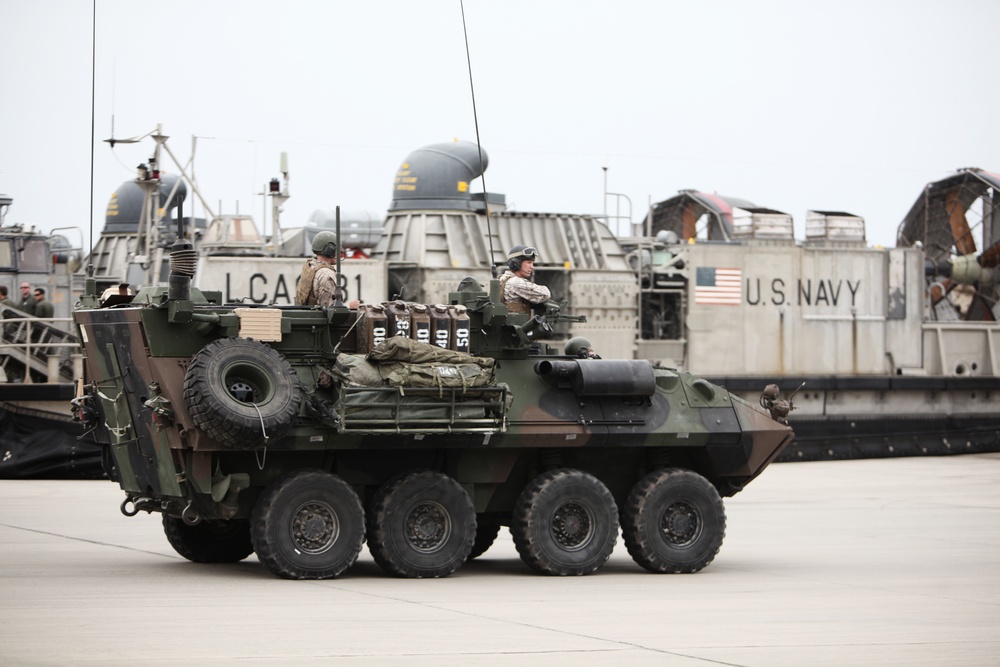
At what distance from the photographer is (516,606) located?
9805 millimetres

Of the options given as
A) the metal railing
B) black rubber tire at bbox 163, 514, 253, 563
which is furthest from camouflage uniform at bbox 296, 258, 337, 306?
the metal railing

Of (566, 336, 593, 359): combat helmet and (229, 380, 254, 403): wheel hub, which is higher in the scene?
(566, 336, 593, 359): combat helmet

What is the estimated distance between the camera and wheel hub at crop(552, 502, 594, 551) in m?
11.7

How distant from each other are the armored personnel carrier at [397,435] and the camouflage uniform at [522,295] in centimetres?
21

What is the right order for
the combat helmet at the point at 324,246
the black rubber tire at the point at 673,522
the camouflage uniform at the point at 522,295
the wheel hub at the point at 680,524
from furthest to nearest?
the camouflage uniform at the point at 522,295 → the combat helmet at the point at 324,246 → the wheel hub at the point at 680,524 → the black rubber tire at the point at 673,522

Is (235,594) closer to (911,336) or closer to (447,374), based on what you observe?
(447,374)

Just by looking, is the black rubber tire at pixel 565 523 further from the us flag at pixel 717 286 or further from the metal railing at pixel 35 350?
the us flag at pixel 717 286

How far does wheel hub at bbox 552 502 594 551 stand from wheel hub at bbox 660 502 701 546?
636mm

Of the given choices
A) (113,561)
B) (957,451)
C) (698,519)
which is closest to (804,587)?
(698,519)

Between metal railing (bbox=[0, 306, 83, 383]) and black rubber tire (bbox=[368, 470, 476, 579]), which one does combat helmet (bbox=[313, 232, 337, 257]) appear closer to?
black rubber tire (bbox=[368, 470, 476, 579])

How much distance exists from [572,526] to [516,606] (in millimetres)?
2012

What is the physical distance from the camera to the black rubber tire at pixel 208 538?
39.7 ft

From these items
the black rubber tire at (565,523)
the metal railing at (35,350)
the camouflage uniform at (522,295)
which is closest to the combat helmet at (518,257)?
the camouflage uniform at (522,295)

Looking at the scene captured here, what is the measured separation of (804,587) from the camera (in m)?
11.0
